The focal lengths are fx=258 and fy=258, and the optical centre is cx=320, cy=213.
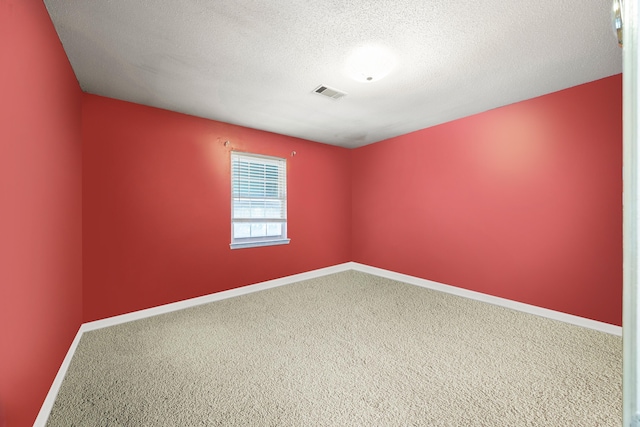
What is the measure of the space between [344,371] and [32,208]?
2180 millimetres

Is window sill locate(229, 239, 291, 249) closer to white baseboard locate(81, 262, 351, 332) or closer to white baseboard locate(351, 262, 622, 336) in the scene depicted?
white baseboard locate(81, 262, 351, 332)

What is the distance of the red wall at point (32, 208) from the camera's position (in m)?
1.14

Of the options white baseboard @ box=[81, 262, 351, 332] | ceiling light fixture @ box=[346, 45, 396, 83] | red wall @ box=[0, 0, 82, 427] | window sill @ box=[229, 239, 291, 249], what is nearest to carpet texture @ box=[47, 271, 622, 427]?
white baseboard @ box=[81, 262, 351, 332]

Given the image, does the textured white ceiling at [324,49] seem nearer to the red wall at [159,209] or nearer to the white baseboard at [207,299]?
the red wall at [159,209]

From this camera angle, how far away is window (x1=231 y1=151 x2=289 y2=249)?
3.74 m

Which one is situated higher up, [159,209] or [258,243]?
[159,209]

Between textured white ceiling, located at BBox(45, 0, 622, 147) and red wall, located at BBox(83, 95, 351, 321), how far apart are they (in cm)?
38

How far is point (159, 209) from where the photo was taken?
3082 millimetres

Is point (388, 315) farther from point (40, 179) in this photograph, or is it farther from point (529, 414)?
point (40, 179)

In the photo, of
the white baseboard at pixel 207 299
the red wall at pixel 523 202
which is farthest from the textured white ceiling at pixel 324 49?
the white baseboard at pixel 207 299

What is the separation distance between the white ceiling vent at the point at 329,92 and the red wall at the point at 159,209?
4.94 feet

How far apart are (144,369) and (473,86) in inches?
151

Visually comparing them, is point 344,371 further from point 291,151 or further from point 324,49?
point 291,151

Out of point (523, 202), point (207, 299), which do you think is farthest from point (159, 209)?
point (523, 202)
